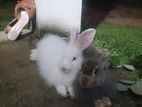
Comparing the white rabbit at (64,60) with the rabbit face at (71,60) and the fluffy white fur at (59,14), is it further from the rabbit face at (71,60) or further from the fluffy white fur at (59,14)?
the fluffy white fur at (59,14)

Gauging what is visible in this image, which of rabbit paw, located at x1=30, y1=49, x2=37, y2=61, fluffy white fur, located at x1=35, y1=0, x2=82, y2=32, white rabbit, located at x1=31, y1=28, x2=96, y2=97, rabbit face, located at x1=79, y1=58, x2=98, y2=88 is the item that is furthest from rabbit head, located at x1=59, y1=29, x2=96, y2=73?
fluffy white fur, located at x1=35, y1=0, x2=82, y2=32

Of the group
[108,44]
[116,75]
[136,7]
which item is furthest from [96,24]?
[116,75]

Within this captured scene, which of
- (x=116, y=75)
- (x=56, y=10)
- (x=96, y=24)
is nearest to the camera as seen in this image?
(x=116, y=75)

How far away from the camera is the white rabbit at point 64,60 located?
6.48ft

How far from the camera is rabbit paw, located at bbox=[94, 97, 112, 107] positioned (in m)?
1.93

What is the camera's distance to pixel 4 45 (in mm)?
2652

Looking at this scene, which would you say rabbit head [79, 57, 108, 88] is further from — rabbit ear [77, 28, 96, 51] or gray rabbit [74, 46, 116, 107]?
rabbit ear [77, 28, 96, 51]

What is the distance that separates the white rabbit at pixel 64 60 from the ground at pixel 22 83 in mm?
52

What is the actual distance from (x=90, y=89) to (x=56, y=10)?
909mm

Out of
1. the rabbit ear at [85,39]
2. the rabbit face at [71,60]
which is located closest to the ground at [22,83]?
the rabbit face at [71,60]

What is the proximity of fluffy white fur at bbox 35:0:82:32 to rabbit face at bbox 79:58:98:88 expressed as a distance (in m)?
0.80

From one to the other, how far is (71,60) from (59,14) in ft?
2.46

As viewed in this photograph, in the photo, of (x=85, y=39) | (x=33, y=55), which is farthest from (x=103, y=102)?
(x=33, y=55)

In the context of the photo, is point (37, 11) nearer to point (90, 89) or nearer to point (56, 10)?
point (56, 10)
